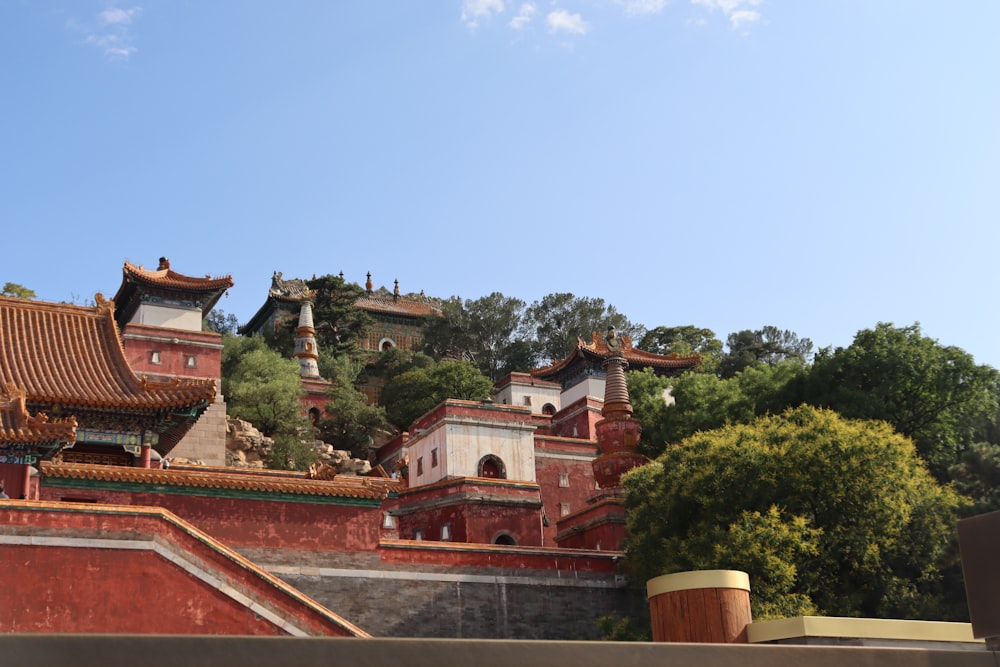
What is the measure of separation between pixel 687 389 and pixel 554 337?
89.7ft

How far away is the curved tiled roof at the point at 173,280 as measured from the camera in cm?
4150

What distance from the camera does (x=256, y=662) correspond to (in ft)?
13.8

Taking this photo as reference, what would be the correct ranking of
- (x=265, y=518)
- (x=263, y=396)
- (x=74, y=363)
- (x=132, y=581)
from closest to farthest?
(x=132, y=581) < (x=265, y=518) < (x=74, y=363) < (x=263, y=396)

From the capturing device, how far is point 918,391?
109 feet

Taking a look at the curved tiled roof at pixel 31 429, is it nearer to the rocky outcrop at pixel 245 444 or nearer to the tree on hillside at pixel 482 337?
the rocky outcrop at pixel 245 444

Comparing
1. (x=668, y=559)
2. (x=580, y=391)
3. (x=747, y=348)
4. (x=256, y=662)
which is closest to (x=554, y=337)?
(x=747, y=348)

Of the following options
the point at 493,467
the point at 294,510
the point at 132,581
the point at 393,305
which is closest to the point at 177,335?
the point at 493,467

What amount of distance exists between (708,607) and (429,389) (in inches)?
1779

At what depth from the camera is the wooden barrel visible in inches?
330

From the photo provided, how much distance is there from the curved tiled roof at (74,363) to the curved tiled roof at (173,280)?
1358cm

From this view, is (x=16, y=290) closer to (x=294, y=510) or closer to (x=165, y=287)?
(x=165, y=287)

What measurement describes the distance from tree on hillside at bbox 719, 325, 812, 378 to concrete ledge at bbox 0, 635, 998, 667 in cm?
5606

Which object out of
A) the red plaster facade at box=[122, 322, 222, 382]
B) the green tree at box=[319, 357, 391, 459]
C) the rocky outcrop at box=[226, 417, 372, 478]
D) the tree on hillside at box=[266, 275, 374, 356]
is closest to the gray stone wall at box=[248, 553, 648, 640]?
the rocky outcrop at box=[226, 417, 372, 478]

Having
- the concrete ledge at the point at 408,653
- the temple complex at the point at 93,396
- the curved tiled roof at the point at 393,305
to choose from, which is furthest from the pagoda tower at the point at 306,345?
the concrete ledge at the point at 408,653
